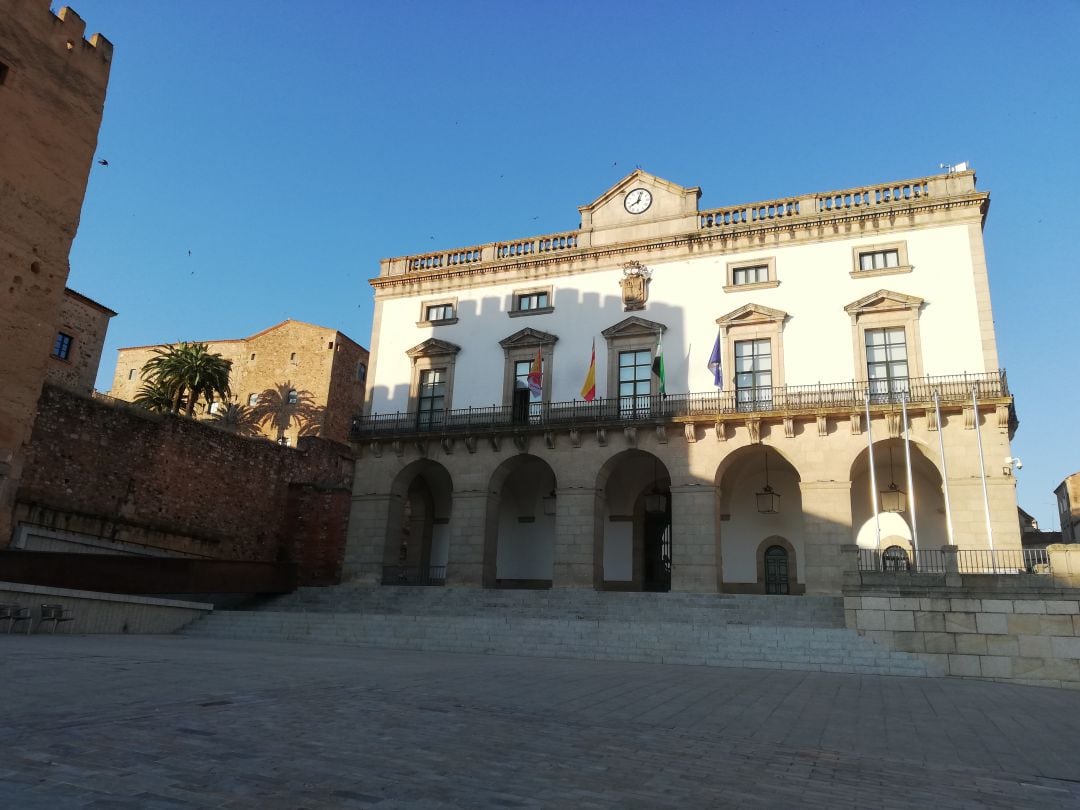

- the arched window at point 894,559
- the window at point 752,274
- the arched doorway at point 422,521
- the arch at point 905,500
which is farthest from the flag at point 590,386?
the arched window at point 894,559

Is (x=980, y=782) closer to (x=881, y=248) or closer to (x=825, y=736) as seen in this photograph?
(x=825, y=736)

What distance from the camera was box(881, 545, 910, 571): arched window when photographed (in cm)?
2168

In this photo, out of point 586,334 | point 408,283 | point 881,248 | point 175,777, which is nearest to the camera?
point 175,777

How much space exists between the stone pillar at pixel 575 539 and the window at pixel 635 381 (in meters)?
3.25

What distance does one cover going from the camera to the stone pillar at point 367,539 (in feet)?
88.0

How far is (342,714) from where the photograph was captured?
233 inches

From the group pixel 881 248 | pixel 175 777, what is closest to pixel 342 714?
pixel 175 777

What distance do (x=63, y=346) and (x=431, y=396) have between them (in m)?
20.1

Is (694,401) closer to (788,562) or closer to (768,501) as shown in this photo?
(768,501)

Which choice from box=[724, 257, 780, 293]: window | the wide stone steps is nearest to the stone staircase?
the wide stone steps

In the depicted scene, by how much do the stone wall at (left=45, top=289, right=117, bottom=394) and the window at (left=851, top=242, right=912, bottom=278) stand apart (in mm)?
33628

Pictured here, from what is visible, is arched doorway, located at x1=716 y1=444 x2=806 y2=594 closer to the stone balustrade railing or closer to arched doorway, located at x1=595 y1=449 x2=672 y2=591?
arched doorway, located at x1=595 y1=449 x2=672 y2=591

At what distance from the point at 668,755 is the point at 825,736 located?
2.03m

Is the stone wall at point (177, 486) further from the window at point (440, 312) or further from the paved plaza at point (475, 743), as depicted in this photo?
the paved plaza at point (475, 743)
